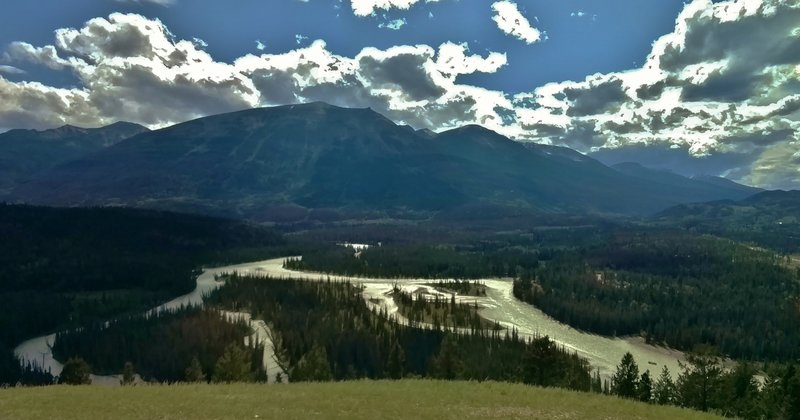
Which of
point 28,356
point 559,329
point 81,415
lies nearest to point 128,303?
point 28,356

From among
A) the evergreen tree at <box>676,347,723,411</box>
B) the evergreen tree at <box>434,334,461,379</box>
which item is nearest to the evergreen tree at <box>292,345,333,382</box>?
the evergreen tree at <box>434,334,461,379</box>

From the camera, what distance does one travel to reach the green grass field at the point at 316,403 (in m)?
44.8

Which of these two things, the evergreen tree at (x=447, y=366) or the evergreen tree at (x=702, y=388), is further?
the evergreen tree at (x=447, y=366)

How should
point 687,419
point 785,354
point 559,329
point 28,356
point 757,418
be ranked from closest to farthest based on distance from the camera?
point 687,419 < point 757,418 < point 28,356 < point 785,354 < point 559,329

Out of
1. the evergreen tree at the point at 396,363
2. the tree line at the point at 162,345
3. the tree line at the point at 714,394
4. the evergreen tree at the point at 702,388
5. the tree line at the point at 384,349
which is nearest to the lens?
the tree line at the point at 714,394

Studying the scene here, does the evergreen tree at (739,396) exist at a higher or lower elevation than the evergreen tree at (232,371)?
lower

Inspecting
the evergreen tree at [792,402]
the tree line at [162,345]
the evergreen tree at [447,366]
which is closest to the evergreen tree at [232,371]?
the tree line at [162,345]

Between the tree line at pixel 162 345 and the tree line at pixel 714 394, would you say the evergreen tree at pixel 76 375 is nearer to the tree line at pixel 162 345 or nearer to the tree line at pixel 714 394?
the tree line at pixel 162 345

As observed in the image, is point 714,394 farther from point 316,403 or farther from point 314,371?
point 316,403

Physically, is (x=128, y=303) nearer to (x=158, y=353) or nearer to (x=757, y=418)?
(x=158, y=353)

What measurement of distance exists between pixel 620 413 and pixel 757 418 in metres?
45.2

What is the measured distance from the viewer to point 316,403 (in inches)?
1966

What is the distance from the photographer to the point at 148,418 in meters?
42.5

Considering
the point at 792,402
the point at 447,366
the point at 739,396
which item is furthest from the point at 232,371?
the point at 739,396
